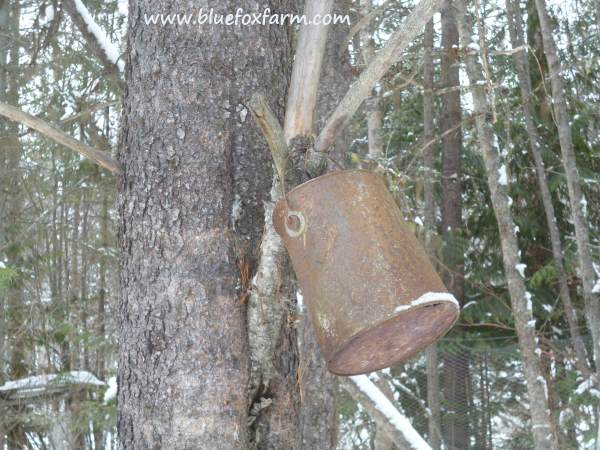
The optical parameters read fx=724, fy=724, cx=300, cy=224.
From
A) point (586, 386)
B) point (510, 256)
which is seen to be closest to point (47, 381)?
point (510, 256)

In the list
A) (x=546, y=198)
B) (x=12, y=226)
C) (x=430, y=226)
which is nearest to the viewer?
(x=546, y=198)

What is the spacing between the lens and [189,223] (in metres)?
1.55

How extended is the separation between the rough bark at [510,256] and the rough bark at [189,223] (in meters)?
3.47

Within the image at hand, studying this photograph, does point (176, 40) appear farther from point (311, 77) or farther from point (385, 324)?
point (385, 324)

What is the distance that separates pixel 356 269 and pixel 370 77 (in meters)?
0.43

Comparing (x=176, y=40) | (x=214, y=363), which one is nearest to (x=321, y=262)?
(x=214, y=363)

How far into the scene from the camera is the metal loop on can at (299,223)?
4.93 ft

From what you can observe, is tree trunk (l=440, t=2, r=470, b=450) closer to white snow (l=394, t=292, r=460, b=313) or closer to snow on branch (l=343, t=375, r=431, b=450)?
snow on branch (l=343, t=375, r=431, b=450)

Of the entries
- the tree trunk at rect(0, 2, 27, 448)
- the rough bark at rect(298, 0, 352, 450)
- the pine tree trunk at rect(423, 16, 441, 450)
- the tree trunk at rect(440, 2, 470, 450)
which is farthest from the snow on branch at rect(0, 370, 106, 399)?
the rough bark at rect(298, 0, 352, 450)

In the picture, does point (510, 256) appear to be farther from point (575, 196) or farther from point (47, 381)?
point (47, 381)

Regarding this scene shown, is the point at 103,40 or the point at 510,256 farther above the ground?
the point at 103,40

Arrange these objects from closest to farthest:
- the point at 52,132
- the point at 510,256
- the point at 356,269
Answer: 1. the point at 356,269
2. the point at 52,132
3. the point at 510,256

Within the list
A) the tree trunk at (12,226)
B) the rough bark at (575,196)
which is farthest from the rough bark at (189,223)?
the tree trunk at (12,226)

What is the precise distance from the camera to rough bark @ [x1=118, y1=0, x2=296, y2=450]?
1478mm
